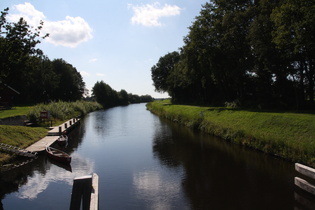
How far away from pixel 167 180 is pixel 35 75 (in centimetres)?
6243

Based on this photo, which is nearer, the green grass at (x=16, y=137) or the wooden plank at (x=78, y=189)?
the wooden plank at (x=78, y=189)

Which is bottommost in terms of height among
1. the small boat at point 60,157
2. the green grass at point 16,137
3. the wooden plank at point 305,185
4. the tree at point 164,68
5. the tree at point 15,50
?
the wooden plank at point 305,185

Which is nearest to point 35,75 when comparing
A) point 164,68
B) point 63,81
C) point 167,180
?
point 63,81

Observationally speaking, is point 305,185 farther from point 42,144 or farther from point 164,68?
point 164,68

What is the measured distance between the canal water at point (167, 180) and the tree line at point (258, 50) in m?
11.2

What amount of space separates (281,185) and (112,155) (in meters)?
12.4

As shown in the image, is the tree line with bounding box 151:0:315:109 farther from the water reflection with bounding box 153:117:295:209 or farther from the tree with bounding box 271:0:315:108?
the water reflection with bounding box 153:117:295:209

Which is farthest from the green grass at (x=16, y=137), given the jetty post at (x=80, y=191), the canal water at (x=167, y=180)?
the jetty post at (x=80, y=191)

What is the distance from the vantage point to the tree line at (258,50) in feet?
68.8

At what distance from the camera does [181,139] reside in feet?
81.3

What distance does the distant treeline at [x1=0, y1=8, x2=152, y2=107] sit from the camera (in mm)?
16781

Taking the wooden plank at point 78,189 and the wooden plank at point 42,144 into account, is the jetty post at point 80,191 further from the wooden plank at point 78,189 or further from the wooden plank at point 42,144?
the wooden plank at point 42,144

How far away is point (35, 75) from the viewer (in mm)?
64625

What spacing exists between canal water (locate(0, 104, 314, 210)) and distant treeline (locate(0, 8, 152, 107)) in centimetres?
714
